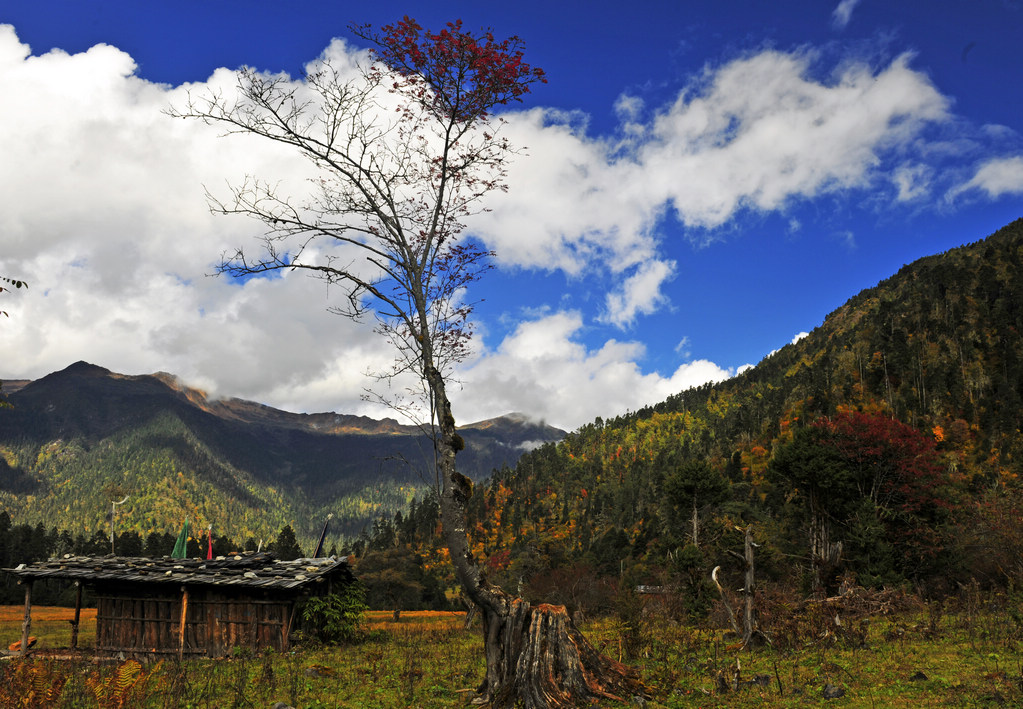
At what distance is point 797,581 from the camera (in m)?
36.1

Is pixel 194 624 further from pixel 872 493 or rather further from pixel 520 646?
pixel 872 493

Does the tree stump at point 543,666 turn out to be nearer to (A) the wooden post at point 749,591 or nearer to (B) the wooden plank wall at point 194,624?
(A) the wooden post at point 749,591

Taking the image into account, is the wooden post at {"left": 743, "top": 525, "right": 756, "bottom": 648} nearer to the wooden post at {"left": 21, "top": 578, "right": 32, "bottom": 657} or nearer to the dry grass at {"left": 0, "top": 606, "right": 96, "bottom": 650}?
the wooden post at {"left": 21, "top": 578, "right": 32, "bottom": 657}

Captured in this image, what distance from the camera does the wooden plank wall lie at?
2470cm

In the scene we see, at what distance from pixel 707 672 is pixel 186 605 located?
20.6 m

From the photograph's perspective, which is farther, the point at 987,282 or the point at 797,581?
the point at 987,282

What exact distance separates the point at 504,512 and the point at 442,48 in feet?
414

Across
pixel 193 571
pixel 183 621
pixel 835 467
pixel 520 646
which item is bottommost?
pixel 183 621

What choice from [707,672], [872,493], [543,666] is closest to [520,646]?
[543,666]

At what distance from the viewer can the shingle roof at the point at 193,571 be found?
23984mm

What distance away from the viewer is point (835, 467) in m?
38.0

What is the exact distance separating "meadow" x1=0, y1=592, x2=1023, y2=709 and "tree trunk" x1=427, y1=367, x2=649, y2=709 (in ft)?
1.91

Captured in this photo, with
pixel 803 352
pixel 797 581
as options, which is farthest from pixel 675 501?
pixel 803 352

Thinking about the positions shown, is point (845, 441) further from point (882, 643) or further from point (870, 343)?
point (870, 343)
